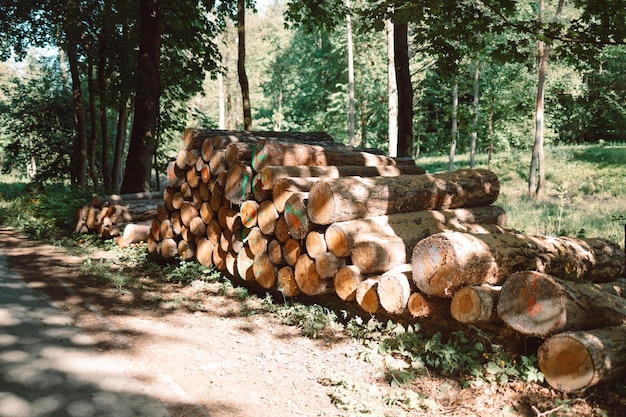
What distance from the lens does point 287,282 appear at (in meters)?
4.95

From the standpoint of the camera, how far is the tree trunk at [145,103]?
1002 cm

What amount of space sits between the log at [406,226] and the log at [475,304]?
1.14m

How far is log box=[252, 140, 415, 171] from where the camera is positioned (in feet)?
17.6

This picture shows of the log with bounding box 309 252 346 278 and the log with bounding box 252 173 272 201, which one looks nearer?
the log with bounding box 309 252 346 278

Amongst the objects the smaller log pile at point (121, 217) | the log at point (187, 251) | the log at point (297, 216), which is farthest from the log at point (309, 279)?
the smaller log pile at point (121, 217)

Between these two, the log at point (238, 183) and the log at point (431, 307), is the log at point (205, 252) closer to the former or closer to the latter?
the log at point (238, 183)

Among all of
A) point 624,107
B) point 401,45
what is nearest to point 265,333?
point 401,45

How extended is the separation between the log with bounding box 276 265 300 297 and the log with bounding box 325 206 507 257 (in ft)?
2.61

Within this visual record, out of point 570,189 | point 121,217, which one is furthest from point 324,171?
point 570,189

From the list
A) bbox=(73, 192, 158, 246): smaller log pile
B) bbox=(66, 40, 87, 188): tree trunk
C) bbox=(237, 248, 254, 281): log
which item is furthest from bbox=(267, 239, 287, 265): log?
bbox=(66, 40, 87, 188): tree trunk

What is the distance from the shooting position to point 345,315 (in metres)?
4.57

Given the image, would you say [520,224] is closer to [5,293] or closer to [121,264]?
[121,264]

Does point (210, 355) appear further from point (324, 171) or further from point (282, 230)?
point (324, 171)

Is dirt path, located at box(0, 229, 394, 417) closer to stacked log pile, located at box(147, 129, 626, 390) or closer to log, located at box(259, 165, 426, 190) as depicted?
stacked log pile, located at box(147, 129, 626, 390)
